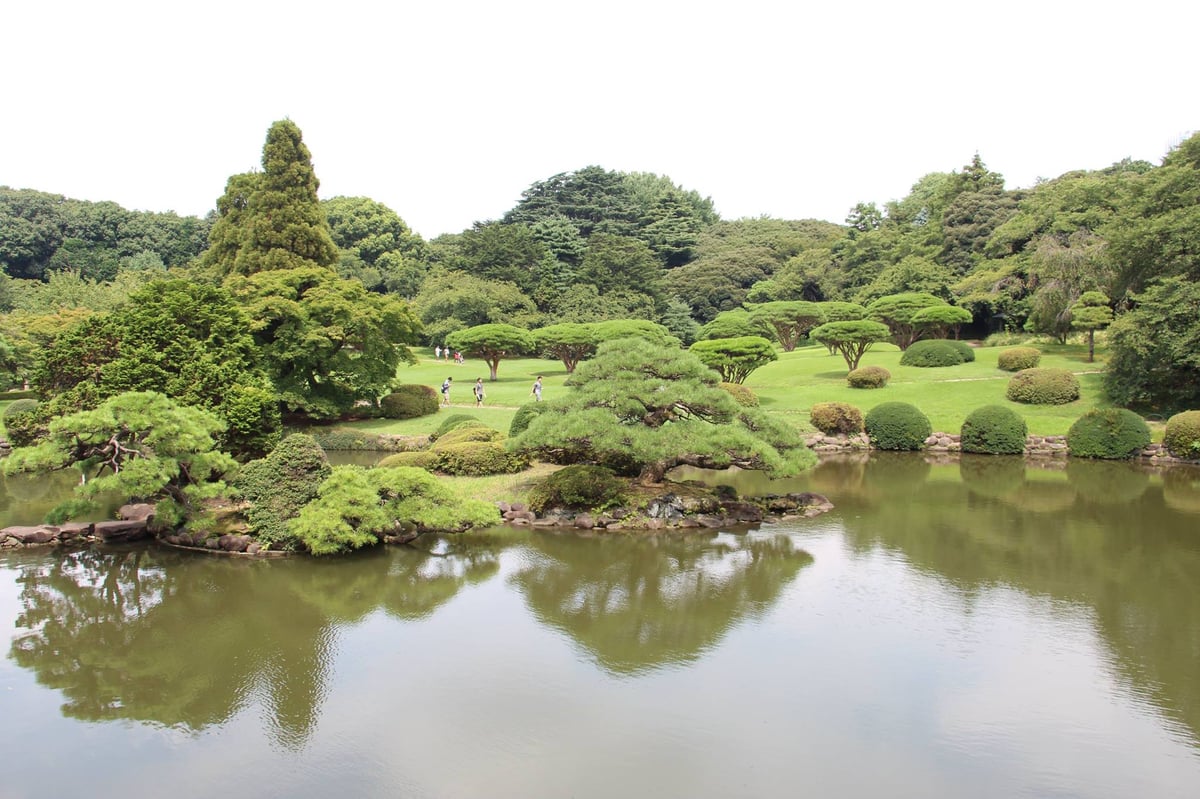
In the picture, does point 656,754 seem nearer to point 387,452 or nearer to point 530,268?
point 387,452

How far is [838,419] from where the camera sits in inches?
1092

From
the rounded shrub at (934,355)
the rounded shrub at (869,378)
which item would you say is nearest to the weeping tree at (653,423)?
the rounded shrub at (869,378)

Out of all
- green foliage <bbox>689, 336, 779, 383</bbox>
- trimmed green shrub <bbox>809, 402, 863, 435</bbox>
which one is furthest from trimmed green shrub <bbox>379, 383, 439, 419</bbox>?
trimmed green shrub <bbox>809, 402, 863, 435</bbox>

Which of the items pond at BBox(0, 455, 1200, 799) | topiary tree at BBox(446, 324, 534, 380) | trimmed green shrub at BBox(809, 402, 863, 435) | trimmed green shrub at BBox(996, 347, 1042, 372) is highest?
topiary tree at BBox(446, 324, 534, 380)

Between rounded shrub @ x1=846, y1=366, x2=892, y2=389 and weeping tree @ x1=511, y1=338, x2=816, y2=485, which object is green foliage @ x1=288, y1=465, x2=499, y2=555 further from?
rounded shrub @ x1=846, y1=366, x2=892, y2=389

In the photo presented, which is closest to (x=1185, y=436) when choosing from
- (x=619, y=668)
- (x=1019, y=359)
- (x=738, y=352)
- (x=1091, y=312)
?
(x=1019, y=359)

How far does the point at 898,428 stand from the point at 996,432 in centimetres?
295

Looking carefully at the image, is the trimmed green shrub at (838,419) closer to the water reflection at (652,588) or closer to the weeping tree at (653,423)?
the weeping tree at (653,423)

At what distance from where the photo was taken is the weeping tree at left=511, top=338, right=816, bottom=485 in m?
16.4

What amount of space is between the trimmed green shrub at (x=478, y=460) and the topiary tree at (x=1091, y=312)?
25.6 meters

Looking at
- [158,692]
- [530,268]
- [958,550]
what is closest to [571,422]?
[958,550]

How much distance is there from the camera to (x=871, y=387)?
33250mm

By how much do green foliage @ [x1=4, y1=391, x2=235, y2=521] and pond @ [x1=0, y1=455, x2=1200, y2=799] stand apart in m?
1.50

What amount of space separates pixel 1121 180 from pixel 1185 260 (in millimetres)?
15162
